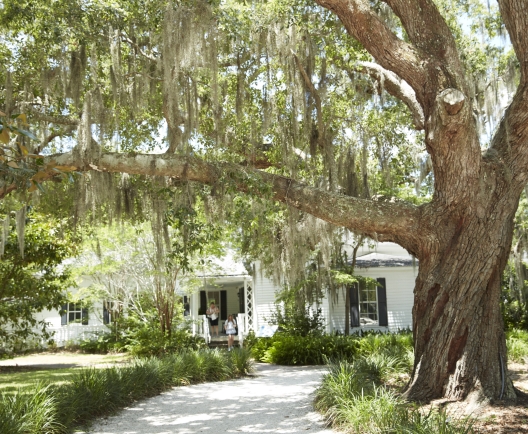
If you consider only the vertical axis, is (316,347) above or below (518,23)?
below

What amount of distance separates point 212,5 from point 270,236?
5909 millimetres

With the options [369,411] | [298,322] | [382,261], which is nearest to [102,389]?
[369,411]

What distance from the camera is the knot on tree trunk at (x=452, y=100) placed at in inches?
265

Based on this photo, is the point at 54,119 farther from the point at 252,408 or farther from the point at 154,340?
the point at 154,340

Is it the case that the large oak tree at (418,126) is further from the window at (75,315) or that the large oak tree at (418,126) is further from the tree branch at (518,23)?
the window at (75,315)

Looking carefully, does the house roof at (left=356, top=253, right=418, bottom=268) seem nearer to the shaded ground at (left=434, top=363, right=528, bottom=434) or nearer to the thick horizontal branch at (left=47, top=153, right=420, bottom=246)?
the thick horizontal branch at (left=47, top=153, right=420, bottom=246)

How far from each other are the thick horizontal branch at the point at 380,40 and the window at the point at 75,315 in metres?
16.6

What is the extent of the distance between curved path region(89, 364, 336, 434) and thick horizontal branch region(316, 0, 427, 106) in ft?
15.1

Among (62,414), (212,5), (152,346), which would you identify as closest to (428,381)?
(62,414)

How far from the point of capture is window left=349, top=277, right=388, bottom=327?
18580 mm

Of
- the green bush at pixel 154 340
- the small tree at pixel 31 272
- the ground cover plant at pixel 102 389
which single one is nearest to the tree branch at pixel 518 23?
the ground cover plant at pixel 102 389

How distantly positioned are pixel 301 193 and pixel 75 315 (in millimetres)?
16240

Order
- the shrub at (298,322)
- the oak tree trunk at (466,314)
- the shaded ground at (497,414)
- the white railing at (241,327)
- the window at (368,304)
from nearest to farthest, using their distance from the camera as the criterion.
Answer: the shaded ground at (497,414), the oak tree trunk at (466,314), the shrub at (298,322), the white railing at (241,327), the window at (368,304)

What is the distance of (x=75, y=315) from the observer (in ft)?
70.7
